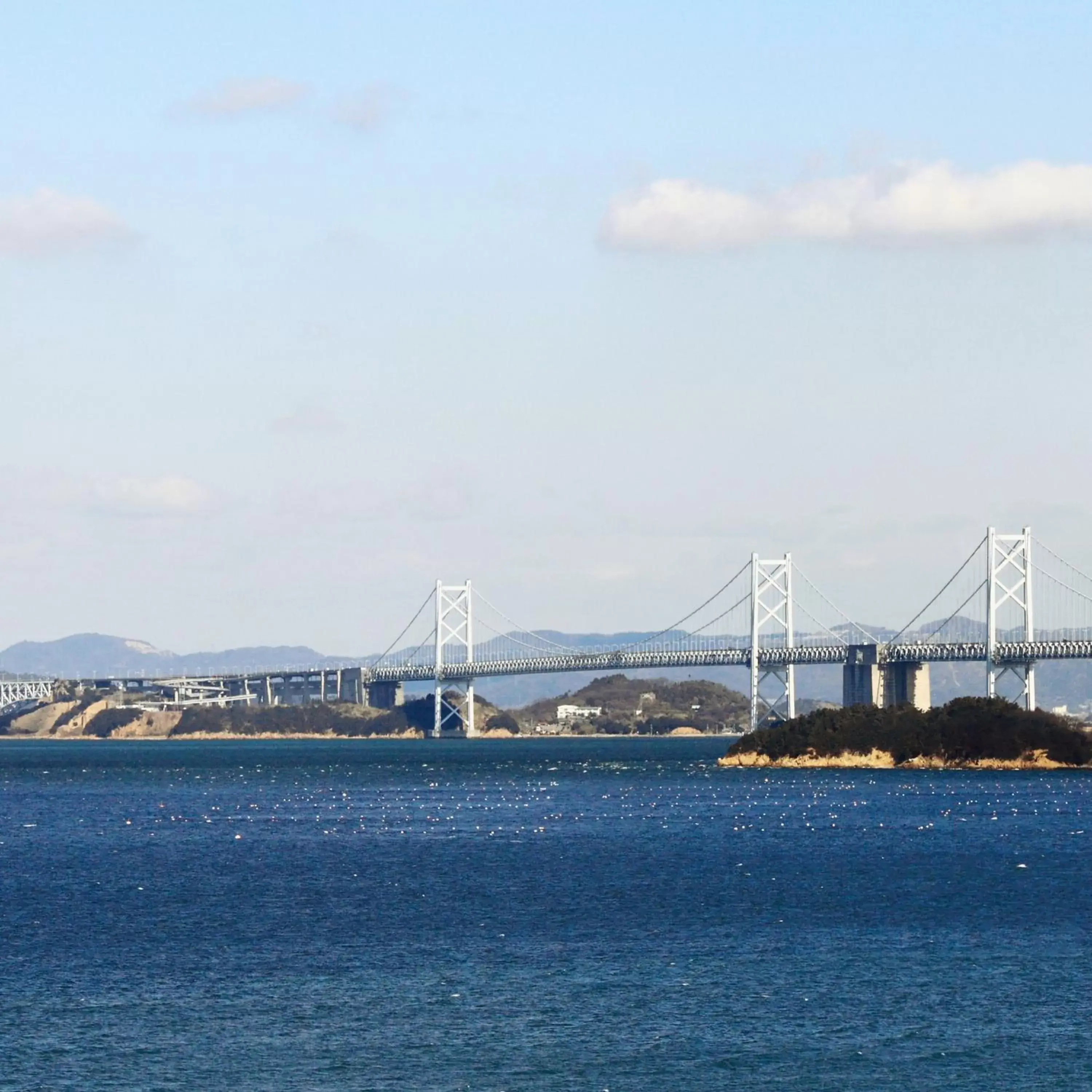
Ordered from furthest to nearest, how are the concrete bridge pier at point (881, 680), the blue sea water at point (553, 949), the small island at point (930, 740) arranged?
the concrete bridge pier at point (881, 680), the small island at point (930, 740), the blue sea water at point (553, 949)

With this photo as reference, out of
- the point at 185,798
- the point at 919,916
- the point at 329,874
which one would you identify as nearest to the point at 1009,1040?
the point at 919,916

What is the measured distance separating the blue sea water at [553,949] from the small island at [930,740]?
31174 millimetres

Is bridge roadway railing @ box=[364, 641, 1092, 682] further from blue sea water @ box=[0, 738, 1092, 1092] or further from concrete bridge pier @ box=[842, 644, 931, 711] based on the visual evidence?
blue sea water @ box=[0, 738, 1092, 1092]

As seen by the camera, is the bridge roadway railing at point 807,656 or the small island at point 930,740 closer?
the small island at point 930,740

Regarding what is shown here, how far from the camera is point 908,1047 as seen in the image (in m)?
31.1

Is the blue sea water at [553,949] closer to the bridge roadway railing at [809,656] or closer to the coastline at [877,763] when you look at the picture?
the coastline at [877,763]

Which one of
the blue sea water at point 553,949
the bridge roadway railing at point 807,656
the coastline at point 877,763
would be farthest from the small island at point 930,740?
the blue sea water at point 553,949

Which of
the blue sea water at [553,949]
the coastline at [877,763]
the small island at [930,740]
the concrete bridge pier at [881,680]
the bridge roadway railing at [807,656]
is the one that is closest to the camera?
the blue sea water at [553,949]

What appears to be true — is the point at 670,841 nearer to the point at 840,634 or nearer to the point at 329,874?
the point at 329,874

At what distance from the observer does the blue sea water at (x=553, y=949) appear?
98.9ft

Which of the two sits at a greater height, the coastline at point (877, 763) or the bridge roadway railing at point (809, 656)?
the bridge roadway railing at point (809, 656)

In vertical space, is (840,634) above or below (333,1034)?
above

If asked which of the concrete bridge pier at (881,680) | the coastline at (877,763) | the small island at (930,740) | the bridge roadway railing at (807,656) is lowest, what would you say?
the coastline at (877,763)

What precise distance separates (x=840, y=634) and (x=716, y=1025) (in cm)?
15777
